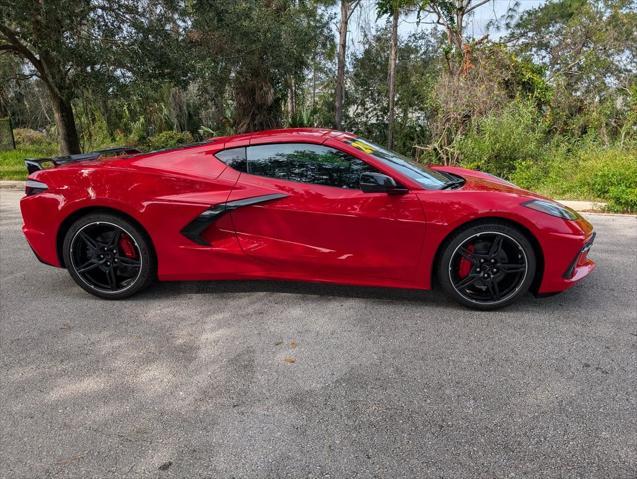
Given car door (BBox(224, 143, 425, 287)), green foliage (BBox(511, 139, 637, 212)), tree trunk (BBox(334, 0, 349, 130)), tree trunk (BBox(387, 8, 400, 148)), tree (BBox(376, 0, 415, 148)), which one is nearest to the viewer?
car door (BBox(224, 143, 425, 287))

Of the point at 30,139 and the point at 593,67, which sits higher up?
the point at 593,67

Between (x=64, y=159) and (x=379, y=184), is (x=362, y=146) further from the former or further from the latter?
(x=64, y=159)

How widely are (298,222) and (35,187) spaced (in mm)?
2275

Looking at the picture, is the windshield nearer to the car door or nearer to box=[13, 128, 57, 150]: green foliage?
the car door

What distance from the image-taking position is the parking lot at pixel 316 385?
6.47 ft

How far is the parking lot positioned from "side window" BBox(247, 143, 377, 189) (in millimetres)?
982

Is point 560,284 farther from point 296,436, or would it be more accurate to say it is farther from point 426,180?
point 296,436

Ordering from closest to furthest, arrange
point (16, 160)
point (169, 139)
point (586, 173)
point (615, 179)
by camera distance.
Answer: point (615, 179)
point (586, 173)
point (16, 160)
point (169, 139)

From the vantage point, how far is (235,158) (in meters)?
3.68

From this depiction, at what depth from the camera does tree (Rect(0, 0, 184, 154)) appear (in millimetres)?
9688

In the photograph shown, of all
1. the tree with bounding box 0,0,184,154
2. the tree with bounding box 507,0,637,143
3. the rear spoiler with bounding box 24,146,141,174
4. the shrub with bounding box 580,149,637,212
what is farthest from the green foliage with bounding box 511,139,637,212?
the tree with bounding box 0,0,184,154

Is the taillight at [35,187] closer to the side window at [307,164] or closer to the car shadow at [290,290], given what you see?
the car shadow at [290,290]

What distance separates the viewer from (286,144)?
3.63 meters

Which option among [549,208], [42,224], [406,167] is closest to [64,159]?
[42,224]
